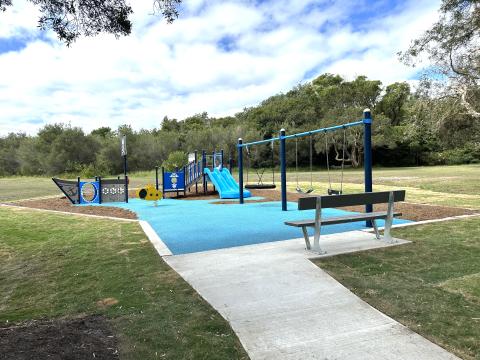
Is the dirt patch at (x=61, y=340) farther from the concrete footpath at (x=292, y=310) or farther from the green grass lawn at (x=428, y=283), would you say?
the green grass lawn at (x=428, y=283)

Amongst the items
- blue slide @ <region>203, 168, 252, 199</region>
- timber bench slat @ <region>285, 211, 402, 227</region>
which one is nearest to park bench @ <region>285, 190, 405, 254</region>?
timber bench slat @ <region>285, 211, 402, 227</region>

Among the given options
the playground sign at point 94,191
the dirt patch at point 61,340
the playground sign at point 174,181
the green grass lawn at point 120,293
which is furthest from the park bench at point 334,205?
the playground sign at point 174,181

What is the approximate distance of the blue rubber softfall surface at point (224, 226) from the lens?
7059 millimetres

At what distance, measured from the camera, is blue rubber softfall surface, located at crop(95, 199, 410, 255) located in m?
7.06

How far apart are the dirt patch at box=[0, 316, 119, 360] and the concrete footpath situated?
3.24ft

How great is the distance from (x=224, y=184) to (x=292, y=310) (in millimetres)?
13427

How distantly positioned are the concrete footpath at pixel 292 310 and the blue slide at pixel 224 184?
33.8ft

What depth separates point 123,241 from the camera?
7.23 metres

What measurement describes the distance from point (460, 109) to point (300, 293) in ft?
74.9

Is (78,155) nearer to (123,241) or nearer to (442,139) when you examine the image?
(442,139)

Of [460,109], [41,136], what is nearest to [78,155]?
[41,136]

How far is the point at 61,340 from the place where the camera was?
3170 millimetres

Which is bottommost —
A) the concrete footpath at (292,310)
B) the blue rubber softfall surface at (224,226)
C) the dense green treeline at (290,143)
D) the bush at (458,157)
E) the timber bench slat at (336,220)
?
the concrete footpath at (292,310)

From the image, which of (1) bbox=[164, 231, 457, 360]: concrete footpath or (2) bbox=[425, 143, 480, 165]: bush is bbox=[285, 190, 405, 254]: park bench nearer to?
(1) bbox=[164, 231, 457, 360]: concrete footpath
